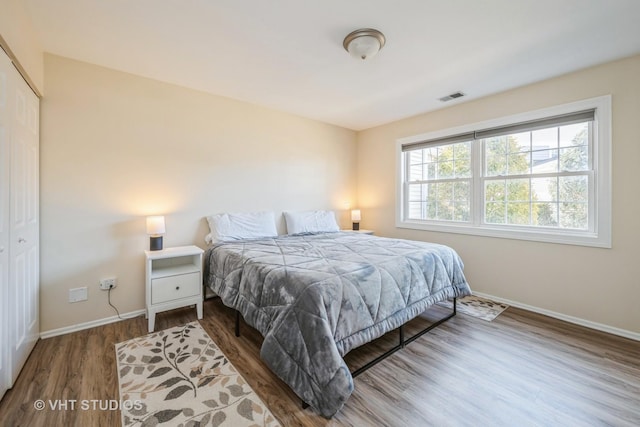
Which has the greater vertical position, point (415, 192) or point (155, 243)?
point (415, 192)

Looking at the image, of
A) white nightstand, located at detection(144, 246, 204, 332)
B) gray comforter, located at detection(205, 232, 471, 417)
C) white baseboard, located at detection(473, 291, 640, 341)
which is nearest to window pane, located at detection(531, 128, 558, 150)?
gray comforter, located at detection(205, 232, 471, 417)

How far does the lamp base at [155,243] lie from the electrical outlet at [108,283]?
429 millimetres

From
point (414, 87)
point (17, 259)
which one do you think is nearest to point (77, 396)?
point (17, 259)

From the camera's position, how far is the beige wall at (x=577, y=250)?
2375 millimetres

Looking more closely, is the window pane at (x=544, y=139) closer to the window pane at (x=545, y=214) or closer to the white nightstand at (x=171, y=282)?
the window pane at (x=545, y=214)

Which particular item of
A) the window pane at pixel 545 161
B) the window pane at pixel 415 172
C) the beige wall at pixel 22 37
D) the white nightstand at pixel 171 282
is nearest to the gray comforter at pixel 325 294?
the white nightstand at pixel 171 282

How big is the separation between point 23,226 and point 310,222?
2.82 m

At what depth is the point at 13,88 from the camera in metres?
1.72

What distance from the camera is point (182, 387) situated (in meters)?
1.70

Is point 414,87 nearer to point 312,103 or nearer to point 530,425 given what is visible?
point 312,103

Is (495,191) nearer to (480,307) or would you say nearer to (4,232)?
(480,307)

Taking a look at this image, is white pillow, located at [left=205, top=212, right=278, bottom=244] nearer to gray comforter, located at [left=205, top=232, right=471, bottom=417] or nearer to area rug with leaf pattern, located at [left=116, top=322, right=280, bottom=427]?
gray comforter, located at [left=205, top=232, right=471, bottom=417]

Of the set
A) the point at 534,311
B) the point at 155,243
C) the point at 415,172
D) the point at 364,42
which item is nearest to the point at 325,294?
the point at 364,42

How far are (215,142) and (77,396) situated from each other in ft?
8.46
